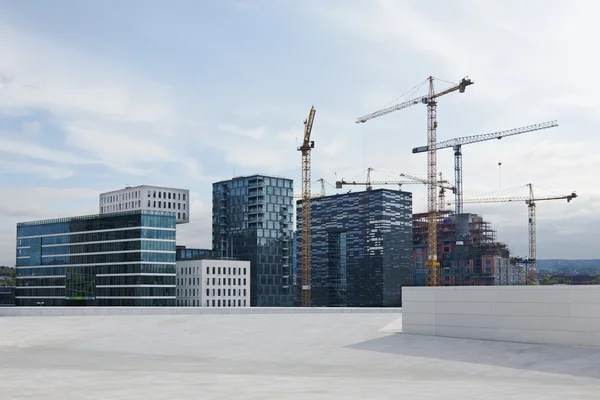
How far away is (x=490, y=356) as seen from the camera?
29922 millimetres

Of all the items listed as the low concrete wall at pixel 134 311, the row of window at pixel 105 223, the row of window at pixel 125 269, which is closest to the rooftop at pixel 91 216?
the row of window at pixel 105 223

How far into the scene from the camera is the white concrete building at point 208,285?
188 m

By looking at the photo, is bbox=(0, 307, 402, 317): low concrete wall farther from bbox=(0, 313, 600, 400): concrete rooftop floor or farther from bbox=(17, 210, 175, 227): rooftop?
bbox=(17, 210, 175, 227): rooftop

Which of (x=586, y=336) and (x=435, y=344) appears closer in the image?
(x=586, y=336)

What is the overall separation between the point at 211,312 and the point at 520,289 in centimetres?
2886

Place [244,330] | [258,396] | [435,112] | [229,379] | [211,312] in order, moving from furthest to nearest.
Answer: [435,112]
[211,312]
[244,330]
[229,379]
[258,396]

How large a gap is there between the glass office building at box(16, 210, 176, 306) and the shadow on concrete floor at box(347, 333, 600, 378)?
474 feet

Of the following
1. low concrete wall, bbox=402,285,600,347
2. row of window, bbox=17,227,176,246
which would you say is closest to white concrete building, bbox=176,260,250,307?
row of window, bbox=17,227,176,246

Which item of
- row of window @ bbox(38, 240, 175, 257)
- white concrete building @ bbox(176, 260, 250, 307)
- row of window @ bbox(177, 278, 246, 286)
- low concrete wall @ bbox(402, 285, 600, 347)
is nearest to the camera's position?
low concrete wall @ bbox(402, 285, 600, 347)

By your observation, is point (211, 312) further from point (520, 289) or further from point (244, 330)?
point (520, 289)

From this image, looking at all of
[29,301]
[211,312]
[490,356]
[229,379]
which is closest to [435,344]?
[490,356]

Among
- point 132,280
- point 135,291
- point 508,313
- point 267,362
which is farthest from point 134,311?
point 135,291

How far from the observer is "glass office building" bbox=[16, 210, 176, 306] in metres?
173

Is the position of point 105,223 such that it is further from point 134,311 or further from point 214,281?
point 134,311
